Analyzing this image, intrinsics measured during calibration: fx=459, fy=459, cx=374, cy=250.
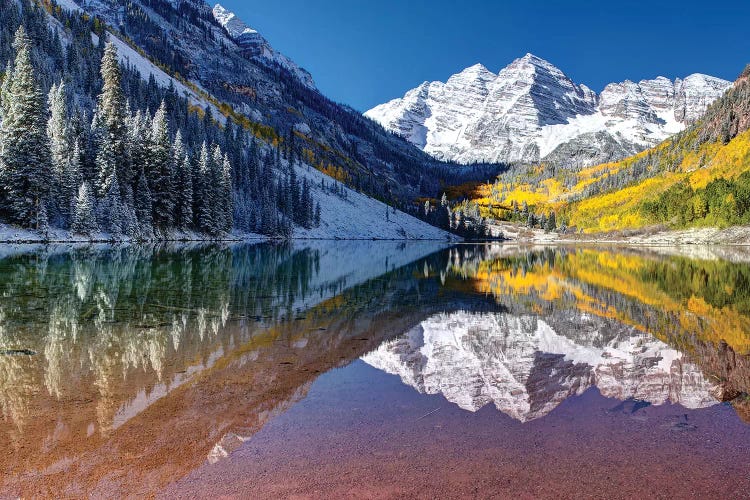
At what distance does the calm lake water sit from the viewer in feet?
19.9

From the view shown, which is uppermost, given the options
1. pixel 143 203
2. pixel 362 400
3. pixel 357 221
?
pixel 357 221

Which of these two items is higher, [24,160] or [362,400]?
[24,160]

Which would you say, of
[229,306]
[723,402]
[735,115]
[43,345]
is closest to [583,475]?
[723,402]

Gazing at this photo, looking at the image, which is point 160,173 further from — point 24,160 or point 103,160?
point 24,160

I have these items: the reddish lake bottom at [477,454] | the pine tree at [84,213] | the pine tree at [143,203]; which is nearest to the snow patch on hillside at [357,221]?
the pine tree at [143,203]

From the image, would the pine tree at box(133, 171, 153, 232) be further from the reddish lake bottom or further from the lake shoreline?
the lake shoreline

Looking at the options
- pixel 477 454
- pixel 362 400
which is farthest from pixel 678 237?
pixel 477 454

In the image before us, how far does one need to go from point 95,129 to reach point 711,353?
71805mm

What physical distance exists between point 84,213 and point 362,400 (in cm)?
5891

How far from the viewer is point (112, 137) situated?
65062mm

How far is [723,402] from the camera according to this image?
9062 millimetres

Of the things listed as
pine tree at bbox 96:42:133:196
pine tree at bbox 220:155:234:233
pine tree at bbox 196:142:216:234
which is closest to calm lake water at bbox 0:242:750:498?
pine tree at bbox 96:42:133:196

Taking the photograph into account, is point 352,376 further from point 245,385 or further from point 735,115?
point 735,115

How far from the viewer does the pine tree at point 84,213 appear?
2135 inches
